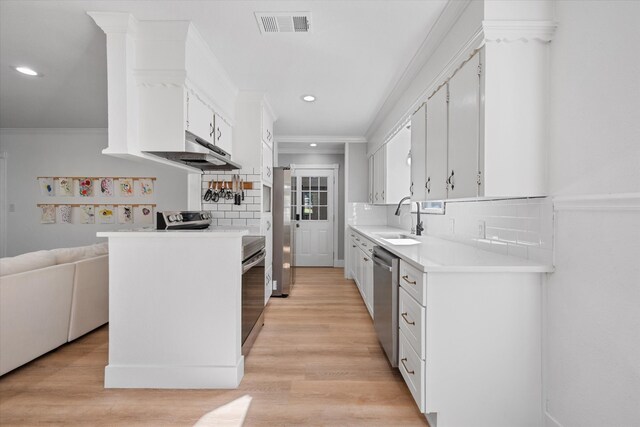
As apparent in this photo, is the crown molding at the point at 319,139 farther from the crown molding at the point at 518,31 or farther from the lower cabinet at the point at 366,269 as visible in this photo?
the crown molding at the point at 518,31

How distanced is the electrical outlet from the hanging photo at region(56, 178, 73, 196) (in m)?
6.24

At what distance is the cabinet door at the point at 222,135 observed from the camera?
119 inches

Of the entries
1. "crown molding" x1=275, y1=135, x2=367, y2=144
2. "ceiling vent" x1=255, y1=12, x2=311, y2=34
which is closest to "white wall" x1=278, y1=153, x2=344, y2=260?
"crown molding" x1=275, y1=135, x2=367, y2=144

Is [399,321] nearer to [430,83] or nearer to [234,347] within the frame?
[234,347]

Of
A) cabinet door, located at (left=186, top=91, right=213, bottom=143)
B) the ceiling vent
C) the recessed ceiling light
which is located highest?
the recessed ceiling light

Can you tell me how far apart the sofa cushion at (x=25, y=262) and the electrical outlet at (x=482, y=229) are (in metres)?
3.44

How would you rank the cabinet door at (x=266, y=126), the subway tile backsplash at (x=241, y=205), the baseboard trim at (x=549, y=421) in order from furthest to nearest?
the cabinet door at (x=266, y=126) → the subway tile backsplash at (x=241, y=205) → the baseboard trim at (x=549, y=421)

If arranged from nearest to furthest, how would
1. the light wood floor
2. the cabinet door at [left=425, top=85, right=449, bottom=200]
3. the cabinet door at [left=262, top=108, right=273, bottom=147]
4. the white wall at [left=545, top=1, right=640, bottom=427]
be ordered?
the white wall at [left=545, top=1, right=640, bottom=427]
the light wood floor
the cabinet door at [left=425, top=85, right=449, bottom=200]
the cabinet door at [left=262, top=108, right=273, bottom=147]

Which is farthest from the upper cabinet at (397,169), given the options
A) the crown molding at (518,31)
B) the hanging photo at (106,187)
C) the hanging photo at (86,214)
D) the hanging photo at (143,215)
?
the hanging photo at (86,214)

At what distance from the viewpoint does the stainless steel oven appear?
2.37 m

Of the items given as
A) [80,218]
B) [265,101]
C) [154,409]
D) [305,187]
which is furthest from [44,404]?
[305,187]

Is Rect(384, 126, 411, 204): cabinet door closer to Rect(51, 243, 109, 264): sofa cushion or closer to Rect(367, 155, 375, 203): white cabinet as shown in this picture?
Rect(367, 155, 375, 203): white cabinet

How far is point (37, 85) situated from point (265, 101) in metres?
2.50

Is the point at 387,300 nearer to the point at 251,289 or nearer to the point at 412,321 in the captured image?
the point at 412,321
